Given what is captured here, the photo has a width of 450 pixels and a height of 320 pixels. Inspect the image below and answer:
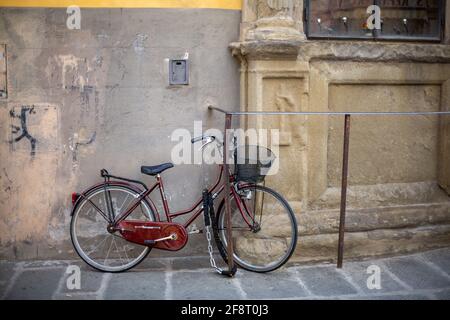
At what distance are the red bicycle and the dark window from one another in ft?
4.82

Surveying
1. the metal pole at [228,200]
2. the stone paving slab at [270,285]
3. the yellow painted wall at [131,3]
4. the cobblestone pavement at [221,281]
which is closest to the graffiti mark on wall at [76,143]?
the cobblestone pavement at [221,281]

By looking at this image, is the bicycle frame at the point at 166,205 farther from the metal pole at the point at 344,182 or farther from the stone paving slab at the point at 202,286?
the metal pole at the point at 344,182

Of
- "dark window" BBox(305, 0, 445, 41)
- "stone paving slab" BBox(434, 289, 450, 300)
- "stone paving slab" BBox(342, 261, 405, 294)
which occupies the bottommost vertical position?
"stone paving slab" BBox(434, 289, 450, 300)

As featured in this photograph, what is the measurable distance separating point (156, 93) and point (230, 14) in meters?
0.96

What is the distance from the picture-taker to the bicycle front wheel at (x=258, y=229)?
5.54 meters

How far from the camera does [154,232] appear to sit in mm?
5512

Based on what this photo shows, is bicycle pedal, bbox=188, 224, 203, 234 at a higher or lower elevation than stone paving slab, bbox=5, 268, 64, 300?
higher

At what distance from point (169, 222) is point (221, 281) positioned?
68 centimetres

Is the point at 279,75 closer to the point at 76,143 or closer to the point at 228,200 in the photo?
the point at 228,200

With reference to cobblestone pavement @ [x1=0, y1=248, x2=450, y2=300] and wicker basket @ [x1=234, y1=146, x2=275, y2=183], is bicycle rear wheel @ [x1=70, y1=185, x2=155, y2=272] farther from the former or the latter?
wicker basket @ [x1=234, y1=146, x2=275, y2=183]

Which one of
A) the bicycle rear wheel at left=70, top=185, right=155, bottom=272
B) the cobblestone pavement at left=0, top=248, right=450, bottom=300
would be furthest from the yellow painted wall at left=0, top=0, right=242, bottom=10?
the cobblestone pavement at left=0, top=248, right=450, bottom=300

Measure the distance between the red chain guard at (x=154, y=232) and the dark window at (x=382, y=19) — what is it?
216 cm

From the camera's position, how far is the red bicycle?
5508 millimetres
